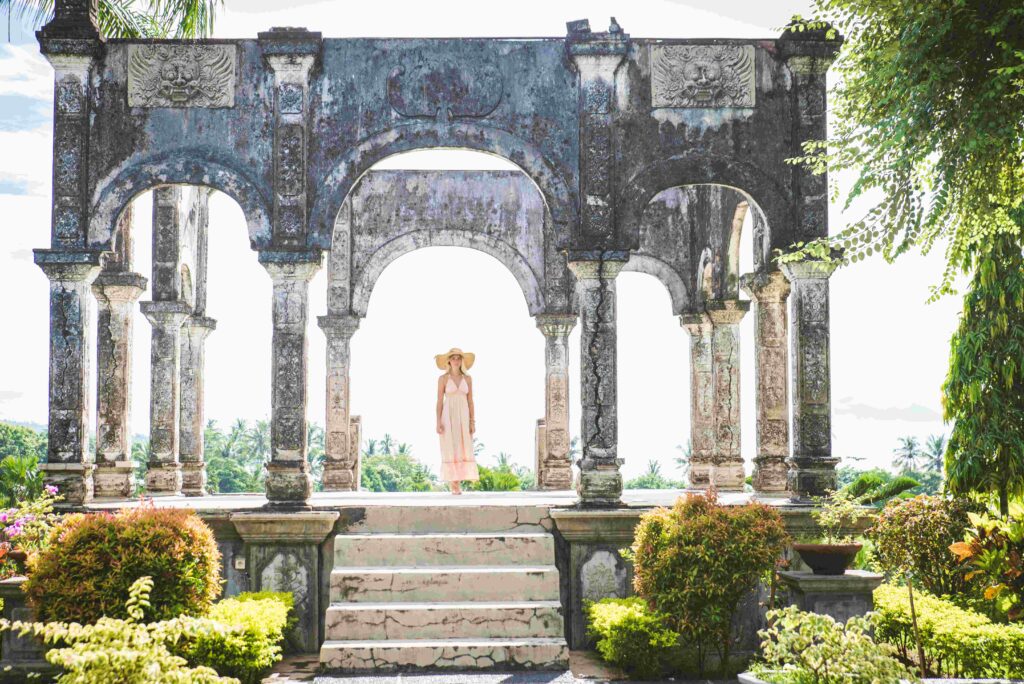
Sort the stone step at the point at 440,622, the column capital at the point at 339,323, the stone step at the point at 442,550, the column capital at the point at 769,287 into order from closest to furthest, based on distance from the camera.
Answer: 1. the stone step at the point at 440,622
2. the stone step at the point at 442,550
3. the column capital at the point at 769,287
4. the column capital at the point at 339,323

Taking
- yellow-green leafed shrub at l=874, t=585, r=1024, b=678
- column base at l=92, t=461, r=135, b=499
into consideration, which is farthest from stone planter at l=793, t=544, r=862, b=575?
column base at l=92, t=461, r=135, b=499

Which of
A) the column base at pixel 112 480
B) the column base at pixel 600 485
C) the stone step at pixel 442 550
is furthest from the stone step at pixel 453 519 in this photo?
the column base at pixel 112 480

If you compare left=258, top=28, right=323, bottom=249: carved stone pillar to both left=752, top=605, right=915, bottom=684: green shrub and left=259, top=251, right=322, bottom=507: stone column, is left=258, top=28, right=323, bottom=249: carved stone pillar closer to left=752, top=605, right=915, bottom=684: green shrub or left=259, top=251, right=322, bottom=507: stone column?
left=259, top=251, right=322, bottom=507: stone column

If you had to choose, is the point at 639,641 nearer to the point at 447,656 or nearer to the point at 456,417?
the point at 447,656

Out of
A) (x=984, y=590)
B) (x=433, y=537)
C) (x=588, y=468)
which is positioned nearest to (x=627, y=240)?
(x=588, y=468)

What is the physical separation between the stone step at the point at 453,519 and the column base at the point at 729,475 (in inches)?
205

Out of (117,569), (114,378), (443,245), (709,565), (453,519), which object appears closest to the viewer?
(117,569)

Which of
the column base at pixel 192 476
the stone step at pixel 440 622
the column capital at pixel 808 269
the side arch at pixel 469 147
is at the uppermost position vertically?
the side arch at pixel 469 147

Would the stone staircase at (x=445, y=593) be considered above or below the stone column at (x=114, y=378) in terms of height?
below

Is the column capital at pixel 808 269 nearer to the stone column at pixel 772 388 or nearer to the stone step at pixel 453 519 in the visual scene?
the stone column at pixel 772 388

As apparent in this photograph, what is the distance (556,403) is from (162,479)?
219 inches

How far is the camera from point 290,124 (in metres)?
11.4

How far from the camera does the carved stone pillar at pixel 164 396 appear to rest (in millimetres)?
14320

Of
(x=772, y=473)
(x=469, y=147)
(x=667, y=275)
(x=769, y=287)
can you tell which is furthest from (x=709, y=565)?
(x=667, y=275)
